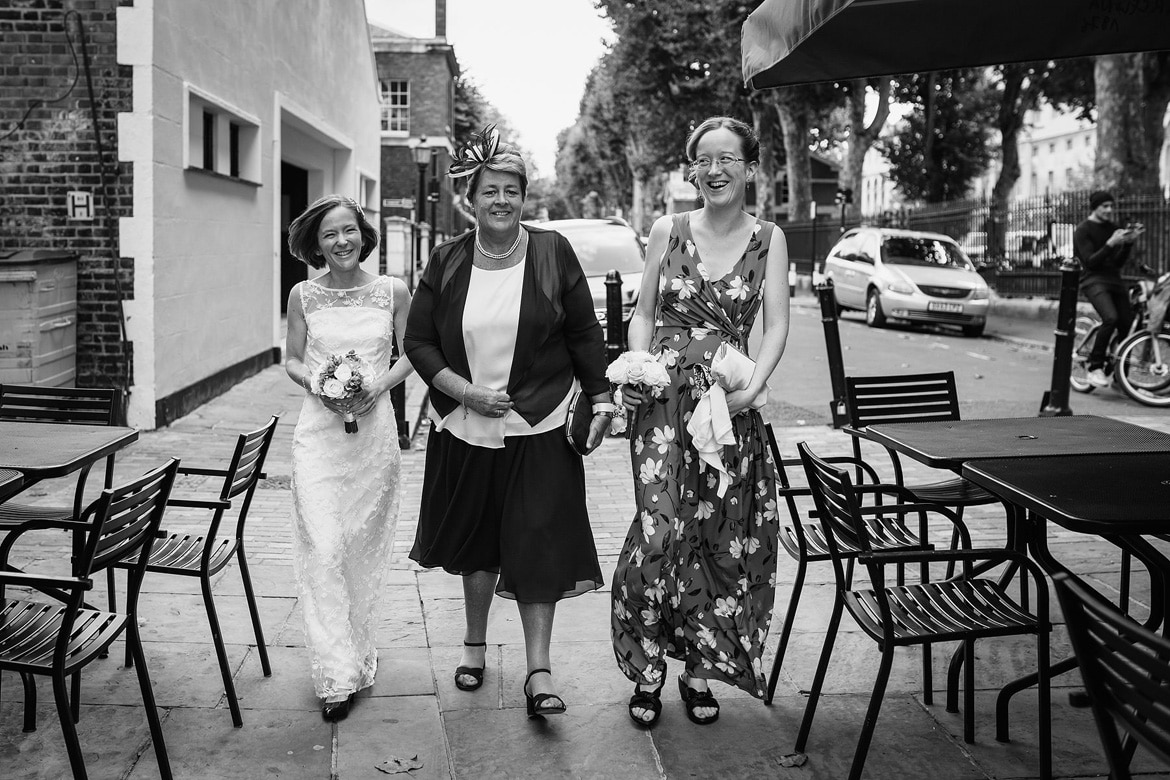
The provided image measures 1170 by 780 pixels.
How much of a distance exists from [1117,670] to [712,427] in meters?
1.72

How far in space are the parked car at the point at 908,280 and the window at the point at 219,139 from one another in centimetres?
1095

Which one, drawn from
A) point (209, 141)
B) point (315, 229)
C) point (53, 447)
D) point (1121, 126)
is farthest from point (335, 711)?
point (1121, 126)

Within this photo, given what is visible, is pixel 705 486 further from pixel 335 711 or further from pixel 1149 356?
pixel 1149 356

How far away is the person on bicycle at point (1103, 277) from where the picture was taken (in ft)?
39.9

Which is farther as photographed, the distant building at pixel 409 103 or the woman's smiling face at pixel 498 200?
the distant building at pixel 409 103

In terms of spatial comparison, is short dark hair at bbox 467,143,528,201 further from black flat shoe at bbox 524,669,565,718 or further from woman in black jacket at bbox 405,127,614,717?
black flat shoe at bbox 524,669,565,718

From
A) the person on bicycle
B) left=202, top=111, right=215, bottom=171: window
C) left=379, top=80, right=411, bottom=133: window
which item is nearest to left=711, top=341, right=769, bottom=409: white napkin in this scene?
left=202, top=111, right=215, bottom=171: window

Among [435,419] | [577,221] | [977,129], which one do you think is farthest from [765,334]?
[977,129]

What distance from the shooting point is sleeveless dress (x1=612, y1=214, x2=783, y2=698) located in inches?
152

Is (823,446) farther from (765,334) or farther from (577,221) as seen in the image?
(577,221)

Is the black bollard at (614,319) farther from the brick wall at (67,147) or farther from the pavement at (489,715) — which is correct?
the pavement at (489,715)

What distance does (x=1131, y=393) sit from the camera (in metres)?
11.6

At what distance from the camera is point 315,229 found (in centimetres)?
433

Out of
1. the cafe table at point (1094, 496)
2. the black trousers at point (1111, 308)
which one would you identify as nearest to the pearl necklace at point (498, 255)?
the cafe table at point (1094, 496)
